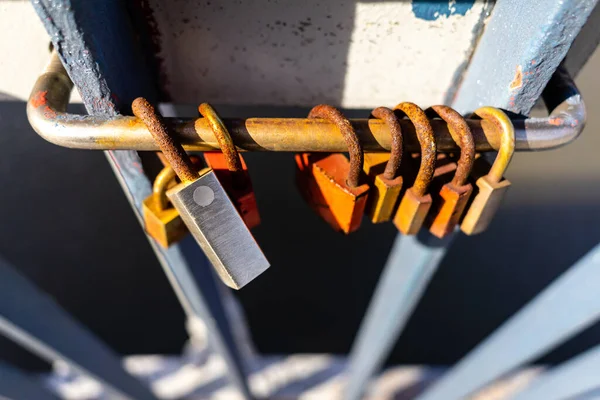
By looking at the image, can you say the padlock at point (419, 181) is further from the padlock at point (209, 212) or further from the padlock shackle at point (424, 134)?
the padlock at point (209, 212)

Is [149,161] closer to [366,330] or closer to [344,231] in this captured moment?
[344,231]

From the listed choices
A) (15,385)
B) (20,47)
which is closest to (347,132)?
(20,47)

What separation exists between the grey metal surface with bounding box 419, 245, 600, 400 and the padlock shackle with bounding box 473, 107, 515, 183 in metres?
0.27

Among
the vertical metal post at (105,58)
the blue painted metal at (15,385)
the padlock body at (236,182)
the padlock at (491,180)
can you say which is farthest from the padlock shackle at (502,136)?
the blue painted metal at (15,385)

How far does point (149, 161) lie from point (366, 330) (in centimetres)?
84

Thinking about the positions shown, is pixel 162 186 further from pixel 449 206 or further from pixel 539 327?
pixel 539 327

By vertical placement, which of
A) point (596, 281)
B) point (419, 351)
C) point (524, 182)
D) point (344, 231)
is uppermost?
point (524, 182)

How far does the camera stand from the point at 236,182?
40 centimetres

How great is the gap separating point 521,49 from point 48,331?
93 centimetres

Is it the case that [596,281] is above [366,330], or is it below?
below

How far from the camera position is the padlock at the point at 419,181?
0.37 m

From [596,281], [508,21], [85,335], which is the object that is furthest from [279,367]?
[508,21]

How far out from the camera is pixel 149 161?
0.46 meters

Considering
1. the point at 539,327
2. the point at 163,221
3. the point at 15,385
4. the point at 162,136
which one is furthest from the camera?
the point at 15,385
